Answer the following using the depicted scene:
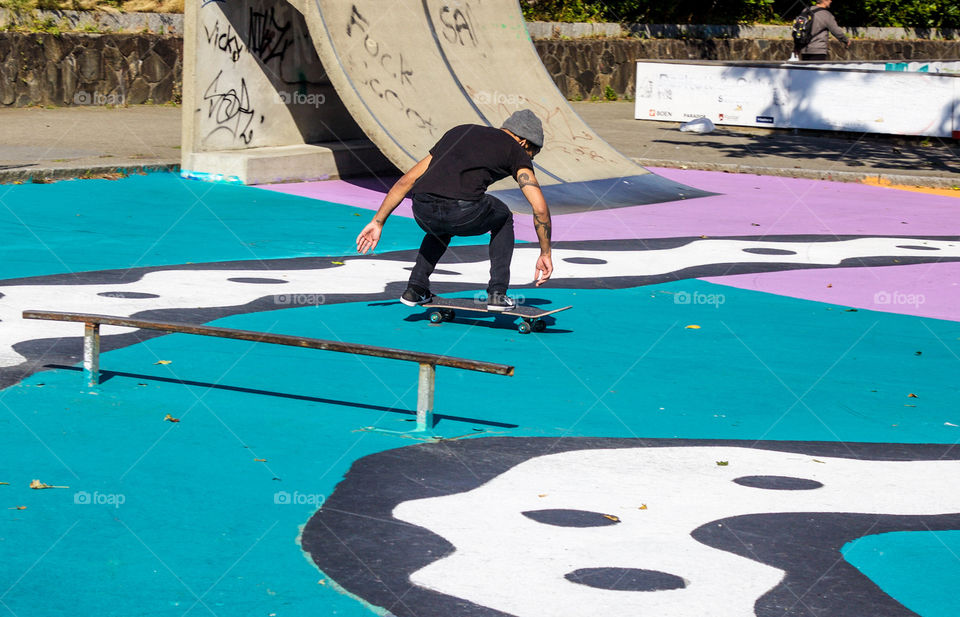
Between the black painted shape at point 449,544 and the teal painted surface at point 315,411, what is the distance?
0.38 ft

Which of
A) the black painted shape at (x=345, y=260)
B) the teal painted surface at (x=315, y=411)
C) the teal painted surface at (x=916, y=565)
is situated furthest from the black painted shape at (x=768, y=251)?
the teal painted surface at (x=916, y=565)

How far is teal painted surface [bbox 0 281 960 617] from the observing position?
4504mm

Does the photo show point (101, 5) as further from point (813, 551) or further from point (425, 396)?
point (813, 551)

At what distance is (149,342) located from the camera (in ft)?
25.8

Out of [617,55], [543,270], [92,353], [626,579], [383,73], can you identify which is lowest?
[626,579]

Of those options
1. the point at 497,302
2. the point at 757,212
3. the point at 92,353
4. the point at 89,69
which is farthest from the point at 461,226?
the point at 89,69

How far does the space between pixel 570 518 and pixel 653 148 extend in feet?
53.1

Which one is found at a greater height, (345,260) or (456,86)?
(456,86)

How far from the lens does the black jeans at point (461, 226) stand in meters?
8.23

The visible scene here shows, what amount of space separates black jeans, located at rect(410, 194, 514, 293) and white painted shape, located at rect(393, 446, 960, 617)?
8.40ft

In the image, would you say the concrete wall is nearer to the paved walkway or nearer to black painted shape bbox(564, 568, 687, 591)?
the paved walkway

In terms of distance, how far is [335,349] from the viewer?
20.4 ft

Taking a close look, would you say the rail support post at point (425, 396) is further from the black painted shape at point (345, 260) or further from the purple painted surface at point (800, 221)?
the purple painted surface at point (800, 221)

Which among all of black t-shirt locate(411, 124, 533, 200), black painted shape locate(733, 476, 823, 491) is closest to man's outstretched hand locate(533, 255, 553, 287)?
black t-shirt locate(411, 124, 533, 200)
